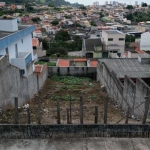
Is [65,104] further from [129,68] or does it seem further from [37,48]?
[37,48]

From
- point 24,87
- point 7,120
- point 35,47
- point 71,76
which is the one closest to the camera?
point 7,120

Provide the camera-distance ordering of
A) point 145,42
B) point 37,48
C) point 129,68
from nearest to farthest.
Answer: point 129,68 → point 37,48 → point 145,42

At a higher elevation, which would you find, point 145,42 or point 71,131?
point 71,131

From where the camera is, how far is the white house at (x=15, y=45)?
13370mm

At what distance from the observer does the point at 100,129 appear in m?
8.04

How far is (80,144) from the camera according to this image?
7.74 meters

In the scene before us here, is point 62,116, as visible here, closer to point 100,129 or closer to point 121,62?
point 100,129

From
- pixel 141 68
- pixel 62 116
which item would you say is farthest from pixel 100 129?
pixel 141 68

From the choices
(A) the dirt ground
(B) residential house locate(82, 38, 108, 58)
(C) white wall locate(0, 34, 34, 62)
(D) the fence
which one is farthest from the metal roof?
(B) residential house locate(82, 38, 108, 58)

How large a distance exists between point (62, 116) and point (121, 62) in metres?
10.7

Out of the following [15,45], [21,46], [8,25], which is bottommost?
[21,46]

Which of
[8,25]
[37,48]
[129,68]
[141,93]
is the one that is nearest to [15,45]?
[8,25]

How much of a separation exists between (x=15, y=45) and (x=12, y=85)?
15.2ft

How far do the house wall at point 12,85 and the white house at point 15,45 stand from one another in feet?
2.75
